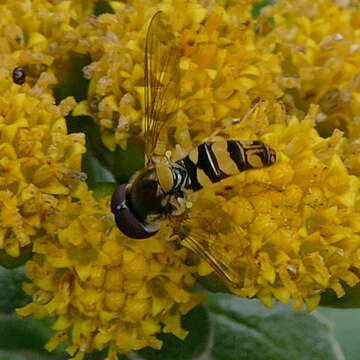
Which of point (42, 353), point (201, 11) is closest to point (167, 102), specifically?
point (201, 11)

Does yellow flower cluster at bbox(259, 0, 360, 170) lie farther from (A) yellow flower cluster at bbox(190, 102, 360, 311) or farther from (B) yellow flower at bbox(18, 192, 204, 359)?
(B) yellow flower at bbox(18, 192, 204, 359)

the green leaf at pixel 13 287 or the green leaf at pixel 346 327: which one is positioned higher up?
the green leaf at pixel 13 287

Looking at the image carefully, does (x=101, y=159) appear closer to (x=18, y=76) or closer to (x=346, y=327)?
(x=18, y=76)

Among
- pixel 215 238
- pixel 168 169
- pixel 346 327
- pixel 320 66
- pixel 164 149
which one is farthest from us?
pixel 346 327

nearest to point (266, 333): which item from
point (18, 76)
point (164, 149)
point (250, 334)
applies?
point (250, 334)

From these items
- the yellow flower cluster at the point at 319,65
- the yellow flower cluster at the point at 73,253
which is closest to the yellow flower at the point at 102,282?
the yellow flower cluster at the point at 73,253

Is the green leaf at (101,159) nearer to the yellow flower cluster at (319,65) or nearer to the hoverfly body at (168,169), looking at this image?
the hoverfly body at (168,169)

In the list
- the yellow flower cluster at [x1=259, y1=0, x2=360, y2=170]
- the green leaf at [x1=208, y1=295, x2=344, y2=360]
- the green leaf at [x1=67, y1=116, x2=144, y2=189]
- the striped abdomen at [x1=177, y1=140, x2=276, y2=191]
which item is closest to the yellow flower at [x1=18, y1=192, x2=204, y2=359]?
the striped abdomen at [x1=177, y1=140, x2=276, y2=191]
